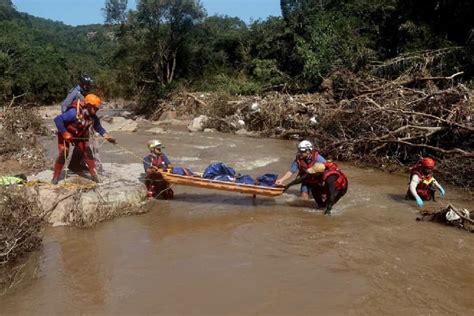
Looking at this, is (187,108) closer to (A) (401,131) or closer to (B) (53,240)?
(A) (401,131)

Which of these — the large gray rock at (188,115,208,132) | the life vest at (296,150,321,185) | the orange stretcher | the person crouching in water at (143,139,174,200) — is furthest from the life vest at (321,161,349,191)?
the large gray rock at (188,115,208,132)

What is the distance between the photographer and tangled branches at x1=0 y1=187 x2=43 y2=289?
16.7ft

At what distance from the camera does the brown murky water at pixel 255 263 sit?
460 cm

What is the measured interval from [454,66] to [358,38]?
4.89m

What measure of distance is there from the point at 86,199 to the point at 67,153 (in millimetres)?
1172

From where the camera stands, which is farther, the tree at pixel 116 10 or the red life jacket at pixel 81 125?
the tree at pixel 116 10

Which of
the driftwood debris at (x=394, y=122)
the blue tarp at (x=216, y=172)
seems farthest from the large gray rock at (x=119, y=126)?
the blue tarp at (x=216, y=172)

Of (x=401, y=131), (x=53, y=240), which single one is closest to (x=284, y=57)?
(x=401, y=131)

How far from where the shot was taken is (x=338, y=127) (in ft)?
40.5

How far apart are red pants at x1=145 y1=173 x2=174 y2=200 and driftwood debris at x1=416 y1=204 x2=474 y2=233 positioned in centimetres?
398

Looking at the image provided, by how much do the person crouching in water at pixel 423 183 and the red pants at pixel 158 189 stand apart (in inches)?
152

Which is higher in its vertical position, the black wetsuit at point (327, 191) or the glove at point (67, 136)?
the glove at point (67, 136)

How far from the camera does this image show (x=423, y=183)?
788cm

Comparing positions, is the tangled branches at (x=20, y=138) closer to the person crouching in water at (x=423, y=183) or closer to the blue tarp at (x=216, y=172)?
the blue tarp at (x=216, y=172)
